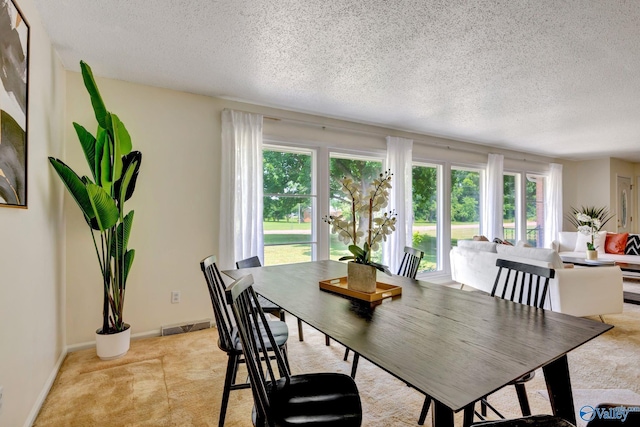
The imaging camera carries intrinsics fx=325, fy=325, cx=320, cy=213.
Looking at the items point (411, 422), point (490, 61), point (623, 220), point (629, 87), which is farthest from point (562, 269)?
point (623, 220)

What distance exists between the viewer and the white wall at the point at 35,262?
61.1 inches

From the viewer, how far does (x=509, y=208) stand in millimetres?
6281

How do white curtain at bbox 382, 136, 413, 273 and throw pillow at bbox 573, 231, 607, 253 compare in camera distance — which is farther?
throw pillow at bbox 573, 231, 607, 253

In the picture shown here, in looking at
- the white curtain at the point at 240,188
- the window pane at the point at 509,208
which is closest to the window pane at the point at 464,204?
the window pane at the point at 509,208

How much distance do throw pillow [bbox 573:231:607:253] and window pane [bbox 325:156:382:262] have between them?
14.7 feet

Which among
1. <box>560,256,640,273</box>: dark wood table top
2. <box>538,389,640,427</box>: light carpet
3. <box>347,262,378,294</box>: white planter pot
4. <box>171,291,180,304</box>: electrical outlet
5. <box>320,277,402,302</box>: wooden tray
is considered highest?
<box>347,262,378,294</box>: white planter pot

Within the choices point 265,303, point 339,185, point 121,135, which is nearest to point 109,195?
point 121,135

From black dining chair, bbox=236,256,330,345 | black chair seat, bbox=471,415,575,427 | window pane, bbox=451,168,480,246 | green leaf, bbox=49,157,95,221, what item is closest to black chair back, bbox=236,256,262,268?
black dining chair, bbox=236,256,330,345

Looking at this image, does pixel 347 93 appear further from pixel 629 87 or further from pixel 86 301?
pixel 86 301

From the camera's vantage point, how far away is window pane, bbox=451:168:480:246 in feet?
18.0

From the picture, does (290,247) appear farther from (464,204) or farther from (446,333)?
(464,204)

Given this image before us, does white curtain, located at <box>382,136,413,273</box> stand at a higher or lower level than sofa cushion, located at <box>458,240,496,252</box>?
higher

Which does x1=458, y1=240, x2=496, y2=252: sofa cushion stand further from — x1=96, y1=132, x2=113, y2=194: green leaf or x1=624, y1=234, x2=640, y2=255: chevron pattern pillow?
x1=96, y1=132, x2=113, y2=194: green leaf

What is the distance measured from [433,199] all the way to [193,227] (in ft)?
12.2
